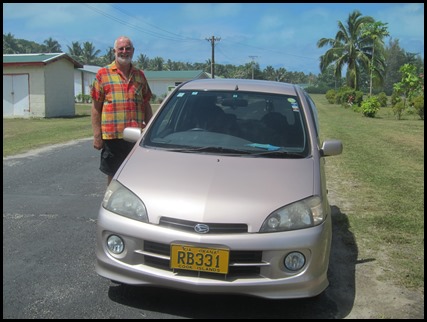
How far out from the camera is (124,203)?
3.27 m

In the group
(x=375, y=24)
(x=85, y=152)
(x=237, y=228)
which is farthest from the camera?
(x=375, y=24)

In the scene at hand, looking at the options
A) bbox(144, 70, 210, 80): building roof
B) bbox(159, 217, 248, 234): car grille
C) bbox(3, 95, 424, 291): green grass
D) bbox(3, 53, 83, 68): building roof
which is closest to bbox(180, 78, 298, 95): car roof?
bbox(3, 95, 424, 291): green grass

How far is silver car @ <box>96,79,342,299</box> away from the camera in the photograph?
299 centimetres

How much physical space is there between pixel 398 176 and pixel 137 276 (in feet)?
21.3

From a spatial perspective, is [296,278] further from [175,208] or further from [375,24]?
[375,24]

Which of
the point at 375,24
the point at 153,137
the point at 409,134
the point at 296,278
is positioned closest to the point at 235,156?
the point at 153,137

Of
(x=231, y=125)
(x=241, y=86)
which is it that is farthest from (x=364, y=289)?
(x=241, y=86)

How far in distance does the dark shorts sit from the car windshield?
0.68 metres

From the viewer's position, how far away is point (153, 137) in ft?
13.6

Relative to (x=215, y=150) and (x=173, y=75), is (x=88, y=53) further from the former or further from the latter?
(x=215, y=150)

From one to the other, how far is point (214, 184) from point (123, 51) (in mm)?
2052

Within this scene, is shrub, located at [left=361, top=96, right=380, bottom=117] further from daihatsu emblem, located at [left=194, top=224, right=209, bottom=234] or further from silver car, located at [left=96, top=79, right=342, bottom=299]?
daihatsu emblem, located at [left=194, top=224, right=209, bottom=234]

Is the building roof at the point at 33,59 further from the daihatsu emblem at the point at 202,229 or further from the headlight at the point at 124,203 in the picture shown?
the daihatsu emblem at the point at 202,229

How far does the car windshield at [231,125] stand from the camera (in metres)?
3.91
